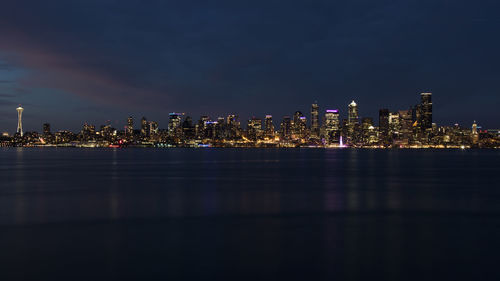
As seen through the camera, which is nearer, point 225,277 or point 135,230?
point 225,277

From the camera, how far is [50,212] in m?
26.6

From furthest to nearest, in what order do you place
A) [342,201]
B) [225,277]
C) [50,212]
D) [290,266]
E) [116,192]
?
[116,192] → [342,201] → [50,212] → [290,266] → [225,277]

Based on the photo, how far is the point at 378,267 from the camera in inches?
581

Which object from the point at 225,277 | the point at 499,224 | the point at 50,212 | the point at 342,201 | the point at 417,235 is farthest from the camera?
the point at 342,201

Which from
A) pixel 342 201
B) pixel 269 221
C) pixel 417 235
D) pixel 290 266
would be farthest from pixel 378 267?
pixel 342 201

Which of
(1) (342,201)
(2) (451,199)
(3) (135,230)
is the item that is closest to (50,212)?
(3) (135,230)

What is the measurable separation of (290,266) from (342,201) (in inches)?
752

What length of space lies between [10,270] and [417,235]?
15.9m

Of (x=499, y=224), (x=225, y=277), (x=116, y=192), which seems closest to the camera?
(x=225, y=277)

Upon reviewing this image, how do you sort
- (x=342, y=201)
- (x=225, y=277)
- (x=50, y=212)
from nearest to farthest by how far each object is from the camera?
(x=225, y=277), (x=50, y=212), (x=342, y=201)

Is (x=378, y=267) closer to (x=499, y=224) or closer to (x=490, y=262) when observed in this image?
(x=490, y=262)

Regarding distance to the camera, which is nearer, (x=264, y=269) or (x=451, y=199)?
(x=264, y=269)

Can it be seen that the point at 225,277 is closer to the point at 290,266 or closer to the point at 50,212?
the point at 290,266

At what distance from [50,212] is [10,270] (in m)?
13.1
